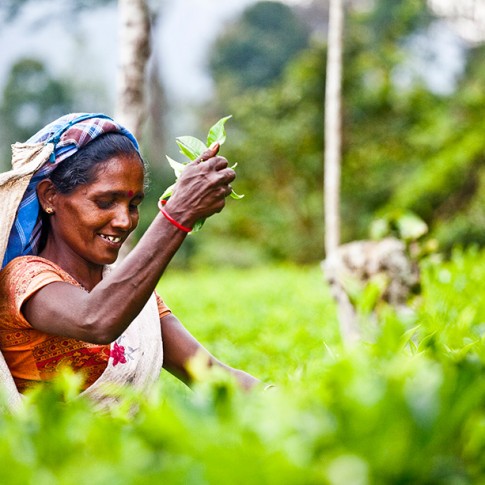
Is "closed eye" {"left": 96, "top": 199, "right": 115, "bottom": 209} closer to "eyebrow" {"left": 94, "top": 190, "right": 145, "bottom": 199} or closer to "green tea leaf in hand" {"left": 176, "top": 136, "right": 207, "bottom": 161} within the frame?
"eyebrow" {"left": 94, "top": 190, "right": 145, "bottom": 199}

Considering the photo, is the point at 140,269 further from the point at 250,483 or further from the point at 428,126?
the point at 428,126

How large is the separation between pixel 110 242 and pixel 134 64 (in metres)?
3.86

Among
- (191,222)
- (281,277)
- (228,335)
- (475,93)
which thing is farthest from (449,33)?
(191,222)

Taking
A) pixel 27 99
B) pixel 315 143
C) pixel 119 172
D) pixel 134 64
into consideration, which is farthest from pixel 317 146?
pixel 119 172

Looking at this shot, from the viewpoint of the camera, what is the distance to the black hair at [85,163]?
7.66ft

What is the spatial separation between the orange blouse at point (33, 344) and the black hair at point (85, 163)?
224 millimetres

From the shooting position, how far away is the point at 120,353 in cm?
242

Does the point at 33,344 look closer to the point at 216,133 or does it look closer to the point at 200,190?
the point at 200,190

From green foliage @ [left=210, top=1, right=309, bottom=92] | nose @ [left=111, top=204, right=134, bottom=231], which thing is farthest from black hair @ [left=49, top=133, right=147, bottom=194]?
green foliage @ [left=210, top=1, right=309, bottom=92]

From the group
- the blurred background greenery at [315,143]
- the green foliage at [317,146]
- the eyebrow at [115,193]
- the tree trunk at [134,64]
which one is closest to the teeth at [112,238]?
the eyebrow at [115,193]

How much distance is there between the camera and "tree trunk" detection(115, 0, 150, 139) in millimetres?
5984

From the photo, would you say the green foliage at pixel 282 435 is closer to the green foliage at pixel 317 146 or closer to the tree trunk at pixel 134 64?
the tree trunk at pixel 134 64

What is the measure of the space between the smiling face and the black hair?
1 centimetres

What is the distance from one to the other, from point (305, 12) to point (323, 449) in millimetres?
34099
